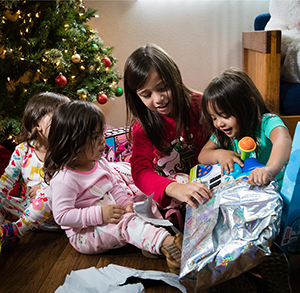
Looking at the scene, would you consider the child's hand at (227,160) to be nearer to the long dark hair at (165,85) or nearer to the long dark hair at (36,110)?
the long dark hair at (165,85)

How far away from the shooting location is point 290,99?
1.33m

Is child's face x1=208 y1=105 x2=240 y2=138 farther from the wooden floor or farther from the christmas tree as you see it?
the christmas tree

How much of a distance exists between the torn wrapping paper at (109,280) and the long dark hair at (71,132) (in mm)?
349

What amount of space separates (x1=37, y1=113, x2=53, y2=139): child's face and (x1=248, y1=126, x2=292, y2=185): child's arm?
0.83 metres

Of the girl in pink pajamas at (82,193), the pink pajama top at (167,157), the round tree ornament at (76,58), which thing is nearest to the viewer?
the girl in pink pajamas at (82,193)

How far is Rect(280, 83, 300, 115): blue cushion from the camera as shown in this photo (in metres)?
1.33

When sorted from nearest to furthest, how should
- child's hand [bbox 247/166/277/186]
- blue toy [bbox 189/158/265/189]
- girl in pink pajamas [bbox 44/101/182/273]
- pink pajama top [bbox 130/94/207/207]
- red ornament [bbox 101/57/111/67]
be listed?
child's hand [bbox 247/166/277/186], blue toy [bbox 189/158/265/189], girl in pink pajamas [bbox 44/101/182/273], pink pajama top [bbox 130/94/207/207], red ornament [bbox 101/57/111/67]

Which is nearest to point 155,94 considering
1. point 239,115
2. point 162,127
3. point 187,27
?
point 162,127

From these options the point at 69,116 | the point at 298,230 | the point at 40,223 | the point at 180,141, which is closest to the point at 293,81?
the point at 180,141

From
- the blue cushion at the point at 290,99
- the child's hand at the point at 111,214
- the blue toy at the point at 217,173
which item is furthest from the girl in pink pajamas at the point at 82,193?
the blue cushion at the point at 290,99

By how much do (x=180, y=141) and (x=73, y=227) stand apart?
51cm

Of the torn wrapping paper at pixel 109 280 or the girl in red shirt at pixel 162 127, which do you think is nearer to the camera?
the torn wrapping paper at pixel 109 280

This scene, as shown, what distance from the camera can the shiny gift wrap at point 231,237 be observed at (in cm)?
62

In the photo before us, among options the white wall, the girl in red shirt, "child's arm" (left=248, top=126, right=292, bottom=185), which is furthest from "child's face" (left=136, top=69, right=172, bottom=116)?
the white wall
